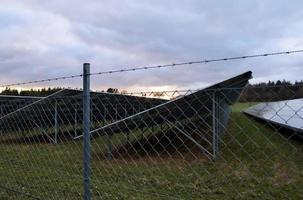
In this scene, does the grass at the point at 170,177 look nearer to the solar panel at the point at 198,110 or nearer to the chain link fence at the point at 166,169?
the chain link fence at the point at 166,169

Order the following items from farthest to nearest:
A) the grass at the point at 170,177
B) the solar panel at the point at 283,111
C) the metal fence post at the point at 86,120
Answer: the grass at the point at 170,177, the metal fence post at the point at 86,120, the solar panel at the point at 283,111

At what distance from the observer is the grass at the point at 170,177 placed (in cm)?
630

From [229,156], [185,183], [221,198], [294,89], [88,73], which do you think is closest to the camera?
[294,89]

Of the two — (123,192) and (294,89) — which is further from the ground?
(294,89)

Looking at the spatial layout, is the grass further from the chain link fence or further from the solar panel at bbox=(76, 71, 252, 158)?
the solar panel at bbox=(76, 71, 252, 158)

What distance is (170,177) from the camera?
780 centimetres

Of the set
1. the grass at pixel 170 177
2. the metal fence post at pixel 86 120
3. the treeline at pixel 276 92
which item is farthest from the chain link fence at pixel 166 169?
the treeline at pixel 276 92

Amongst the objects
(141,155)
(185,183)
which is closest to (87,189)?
(185,183)

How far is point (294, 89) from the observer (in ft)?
7.76

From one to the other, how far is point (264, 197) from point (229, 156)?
354 cm

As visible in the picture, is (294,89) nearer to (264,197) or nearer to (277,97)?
(277,97)

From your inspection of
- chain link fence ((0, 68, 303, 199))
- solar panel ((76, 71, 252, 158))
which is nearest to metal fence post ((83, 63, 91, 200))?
chain link fence ((0, 68, 303, 199))

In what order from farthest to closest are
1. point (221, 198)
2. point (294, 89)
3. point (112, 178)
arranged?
1. point (112, 178)
2. point (221, 198)
3. point (294, 89)

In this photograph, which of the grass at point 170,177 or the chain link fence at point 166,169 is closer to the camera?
the chain link fence at point 166,169
